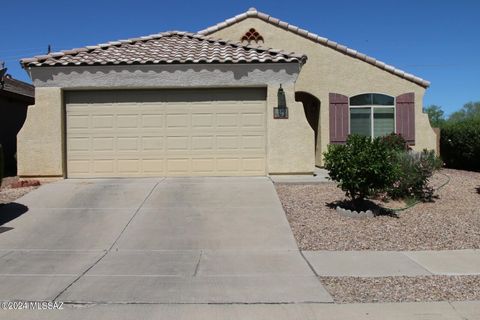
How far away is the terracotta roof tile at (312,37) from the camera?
1908 centimetres

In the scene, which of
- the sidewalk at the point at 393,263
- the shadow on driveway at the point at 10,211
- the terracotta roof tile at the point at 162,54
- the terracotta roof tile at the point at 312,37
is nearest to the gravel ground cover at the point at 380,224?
the sidewalk at the point at 393,263

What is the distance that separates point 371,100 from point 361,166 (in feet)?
31.1

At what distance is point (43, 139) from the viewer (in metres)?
14.2

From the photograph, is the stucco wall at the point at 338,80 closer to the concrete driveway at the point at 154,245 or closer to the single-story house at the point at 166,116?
the single-story house at the point at 166,116

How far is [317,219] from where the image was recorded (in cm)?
1039

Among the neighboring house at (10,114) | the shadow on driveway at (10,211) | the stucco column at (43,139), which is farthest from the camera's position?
the neighboring house at (10,114)

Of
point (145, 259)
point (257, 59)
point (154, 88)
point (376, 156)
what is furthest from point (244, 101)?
point (145, 259)

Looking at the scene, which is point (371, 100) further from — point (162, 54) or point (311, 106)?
point (162, 54)

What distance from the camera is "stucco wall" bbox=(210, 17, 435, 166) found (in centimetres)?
1916

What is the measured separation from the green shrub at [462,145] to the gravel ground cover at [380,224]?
6.46m

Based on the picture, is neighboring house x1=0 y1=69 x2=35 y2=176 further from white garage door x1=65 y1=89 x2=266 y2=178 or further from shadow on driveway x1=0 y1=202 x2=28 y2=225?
shadow on driveway x1=0 y1=202 x2=28 y2=225

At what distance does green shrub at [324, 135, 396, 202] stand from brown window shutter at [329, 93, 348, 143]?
26.7 ft

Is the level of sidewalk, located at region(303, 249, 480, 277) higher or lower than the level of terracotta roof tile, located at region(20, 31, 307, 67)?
lower

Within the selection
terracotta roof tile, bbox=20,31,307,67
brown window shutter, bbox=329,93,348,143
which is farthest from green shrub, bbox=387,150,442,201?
brown window shutter, bbox=329,93,348,143
